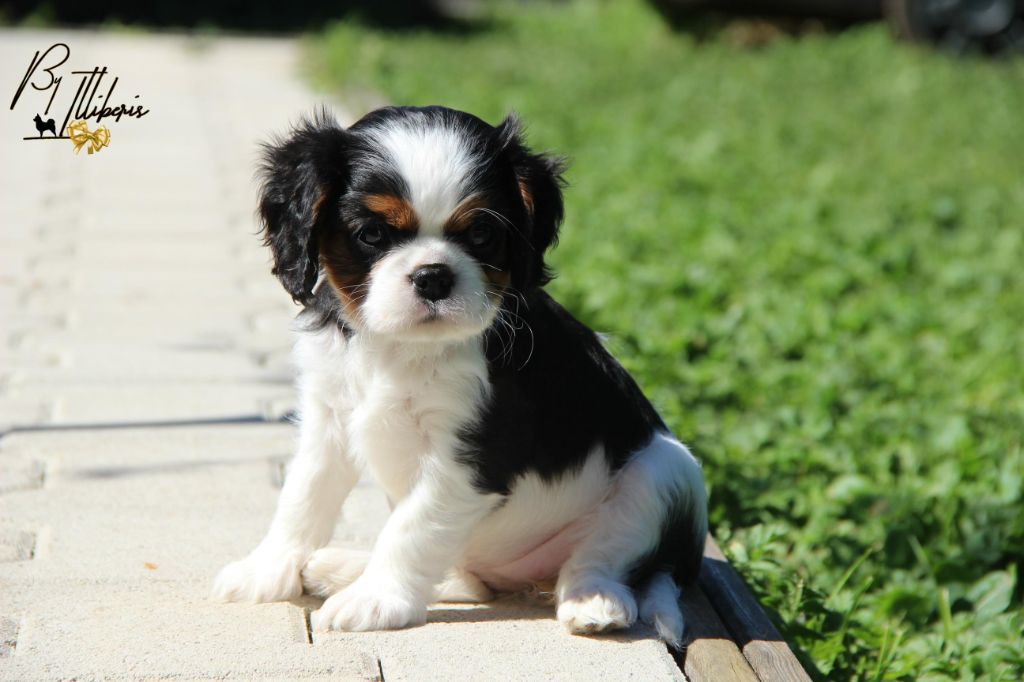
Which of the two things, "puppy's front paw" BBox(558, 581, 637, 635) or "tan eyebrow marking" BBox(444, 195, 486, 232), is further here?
"puppy's front paw" BBox(558, 581, 637, 635)

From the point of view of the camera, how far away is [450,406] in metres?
3.08

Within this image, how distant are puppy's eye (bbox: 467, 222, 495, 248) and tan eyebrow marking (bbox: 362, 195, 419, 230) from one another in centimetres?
14

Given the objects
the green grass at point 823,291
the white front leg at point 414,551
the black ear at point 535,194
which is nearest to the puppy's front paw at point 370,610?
the white front leg at point 414,551

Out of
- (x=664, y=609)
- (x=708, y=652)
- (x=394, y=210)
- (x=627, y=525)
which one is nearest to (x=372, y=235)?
(x=394, y=210)

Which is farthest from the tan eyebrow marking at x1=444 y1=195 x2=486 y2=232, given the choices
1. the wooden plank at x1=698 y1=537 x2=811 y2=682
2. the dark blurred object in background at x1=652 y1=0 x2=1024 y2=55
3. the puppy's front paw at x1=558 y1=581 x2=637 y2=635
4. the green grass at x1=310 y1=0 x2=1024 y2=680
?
the dark blurred object in background at x1=652 y1=0 x2=1024 y2=55

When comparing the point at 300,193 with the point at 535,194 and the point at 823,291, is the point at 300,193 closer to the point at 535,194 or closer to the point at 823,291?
the point at 535,194

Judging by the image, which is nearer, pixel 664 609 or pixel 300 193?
pixel 300 193

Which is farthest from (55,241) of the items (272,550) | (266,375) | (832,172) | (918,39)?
(918,39)

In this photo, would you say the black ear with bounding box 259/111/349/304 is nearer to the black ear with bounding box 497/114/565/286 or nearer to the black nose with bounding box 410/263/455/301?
the black nose with bounding box 410/263/455/301

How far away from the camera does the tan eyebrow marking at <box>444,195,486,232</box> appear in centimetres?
294

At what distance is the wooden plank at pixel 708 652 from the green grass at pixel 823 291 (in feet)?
1.26

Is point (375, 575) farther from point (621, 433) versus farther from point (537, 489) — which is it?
point (621, 433)

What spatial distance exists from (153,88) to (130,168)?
2855mm

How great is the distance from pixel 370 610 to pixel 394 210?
98 cm
